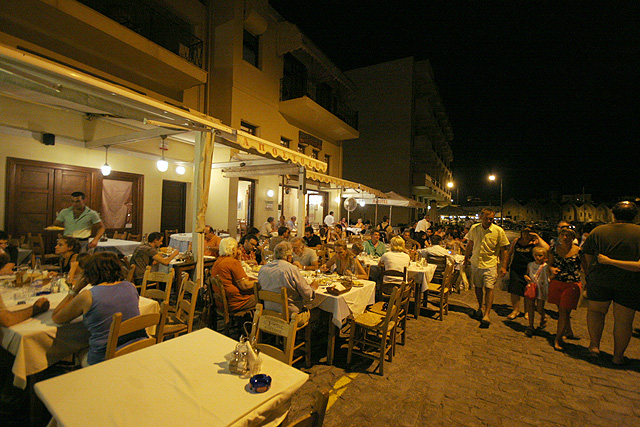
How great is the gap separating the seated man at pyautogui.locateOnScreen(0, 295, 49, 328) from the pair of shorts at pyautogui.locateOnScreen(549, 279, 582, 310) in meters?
7.22

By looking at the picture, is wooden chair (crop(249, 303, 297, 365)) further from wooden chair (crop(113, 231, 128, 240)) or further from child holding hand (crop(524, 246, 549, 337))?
wooden chair (crop(113, 231, 128, 240))

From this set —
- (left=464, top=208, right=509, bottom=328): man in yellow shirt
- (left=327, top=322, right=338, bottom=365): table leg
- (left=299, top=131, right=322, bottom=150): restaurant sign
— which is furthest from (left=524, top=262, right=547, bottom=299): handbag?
(left=299, top=131, right=322, bottom=150): restaurant sign

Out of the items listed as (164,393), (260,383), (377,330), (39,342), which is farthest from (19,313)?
(377,330)

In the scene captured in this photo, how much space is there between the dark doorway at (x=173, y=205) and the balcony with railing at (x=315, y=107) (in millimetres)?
6361

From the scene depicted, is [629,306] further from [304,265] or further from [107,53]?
[107,53]

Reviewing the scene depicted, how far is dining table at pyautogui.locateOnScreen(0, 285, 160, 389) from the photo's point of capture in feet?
8.18

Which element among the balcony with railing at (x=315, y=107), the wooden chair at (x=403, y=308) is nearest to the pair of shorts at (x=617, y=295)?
the wooden chair at (x=403, y=308)

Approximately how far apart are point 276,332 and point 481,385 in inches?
113

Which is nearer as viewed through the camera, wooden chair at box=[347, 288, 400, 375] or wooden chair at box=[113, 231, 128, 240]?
wooden chair at box=[347, 288, 400, 375]

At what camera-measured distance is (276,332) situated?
8.91ft

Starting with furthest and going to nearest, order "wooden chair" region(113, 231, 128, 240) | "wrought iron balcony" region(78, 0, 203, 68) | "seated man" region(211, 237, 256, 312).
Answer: "wooden chair" region(113, 231, 128, 240) → "wrought iron balcony" region(78, 0, 203, 68) → "seated man" region(211, 237, 256, 312)

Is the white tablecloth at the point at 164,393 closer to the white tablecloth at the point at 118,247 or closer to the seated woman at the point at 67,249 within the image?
the seated woman at the point at 67,249

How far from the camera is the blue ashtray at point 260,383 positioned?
1848 millimetres

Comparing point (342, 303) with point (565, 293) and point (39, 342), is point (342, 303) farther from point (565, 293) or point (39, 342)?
point (565, 293)
